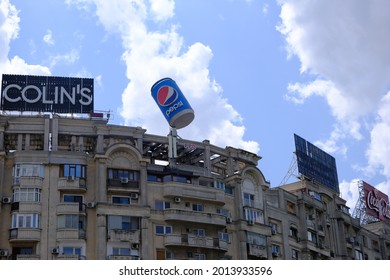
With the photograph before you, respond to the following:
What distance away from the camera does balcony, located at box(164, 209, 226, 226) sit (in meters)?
72.1

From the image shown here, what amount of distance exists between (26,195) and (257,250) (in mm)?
25031

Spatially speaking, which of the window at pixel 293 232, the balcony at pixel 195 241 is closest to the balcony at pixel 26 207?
the balcony at pixel 195 241

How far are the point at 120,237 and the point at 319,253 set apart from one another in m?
29.9

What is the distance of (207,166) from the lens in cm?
7938

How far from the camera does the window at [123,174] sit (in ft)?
236

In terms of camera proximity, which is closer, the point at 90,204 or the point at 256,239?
the point at 90,204

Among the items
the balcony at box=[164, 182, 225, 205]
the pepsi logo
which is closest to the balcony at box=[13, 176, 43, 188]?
the balcony at box=[164, 182, 225, 205]

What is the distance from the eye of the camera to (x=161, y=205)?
73.4 m

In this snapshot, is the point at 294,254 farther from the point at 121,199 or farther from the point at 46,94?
the point at 46,94

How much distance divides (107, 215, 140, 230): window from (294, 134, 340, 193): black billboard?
30.0 m

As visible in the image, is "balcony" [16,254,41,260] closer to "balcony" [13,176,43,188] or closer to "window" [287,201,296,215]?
"balcony" [13,176,43,188]

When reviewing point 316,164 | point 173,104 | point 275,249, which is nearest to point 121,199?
point 173,104

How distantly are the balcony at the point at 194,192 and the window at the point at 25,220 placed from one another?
521 inches
